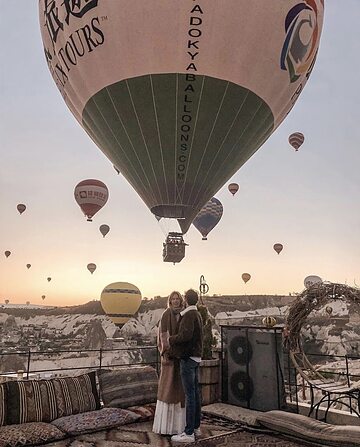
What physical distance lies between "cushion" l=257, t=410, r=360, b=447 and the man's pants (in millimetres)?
914

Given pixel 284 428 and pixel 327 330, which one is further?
pixel 327 330

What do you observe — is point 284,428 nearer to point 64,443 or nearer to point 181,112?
point 64,443

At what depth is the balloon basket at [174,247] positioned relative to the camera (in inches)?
537

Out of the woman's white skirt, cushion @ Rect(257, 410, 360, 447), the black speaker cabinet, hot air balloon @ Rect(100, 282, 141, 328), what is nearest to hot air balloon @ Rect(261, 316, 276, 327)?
the black speaker cabinet

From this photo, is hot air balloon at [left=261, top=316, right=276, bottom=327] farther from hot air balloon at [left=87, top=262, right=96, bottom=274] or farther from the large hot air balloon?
hot air balloon at [left=87, top=262, right=96, bottom=274]

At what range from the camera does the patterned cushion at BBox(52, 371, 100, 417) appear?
5.02m

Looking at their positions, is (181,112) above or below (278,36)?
below

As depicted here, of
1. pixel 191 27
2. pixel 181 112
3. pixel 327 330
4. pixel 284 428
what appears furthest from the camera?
pixel 327 330

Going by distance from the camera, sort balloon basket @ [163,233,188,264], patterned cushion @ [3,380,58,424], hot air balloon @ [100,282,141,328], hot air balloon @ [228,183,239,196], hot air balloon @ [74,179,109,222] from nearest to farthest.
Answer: patterned cushion @ [3,380,58,424] → balloon basket @ [163,233,188,264] → hot air balloon @ [74,179,109,222] → hot air balloon @ [228,183,239,196] → hot air balloon @ [100,282,141,328]

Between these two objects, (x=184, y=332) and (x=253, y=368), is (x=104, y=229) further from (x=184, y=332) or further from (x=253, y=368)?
(x=184, y=332)

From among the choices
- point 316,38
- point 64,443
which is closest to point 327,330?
point 316,38

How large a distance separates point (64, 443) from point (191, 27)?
7.30 meters

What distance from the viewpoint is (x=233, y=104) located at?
29.1ft

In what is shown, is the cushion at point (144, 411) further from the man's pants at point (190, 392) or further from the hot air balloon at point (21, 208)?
the hot air balloon at point (21, 208)
